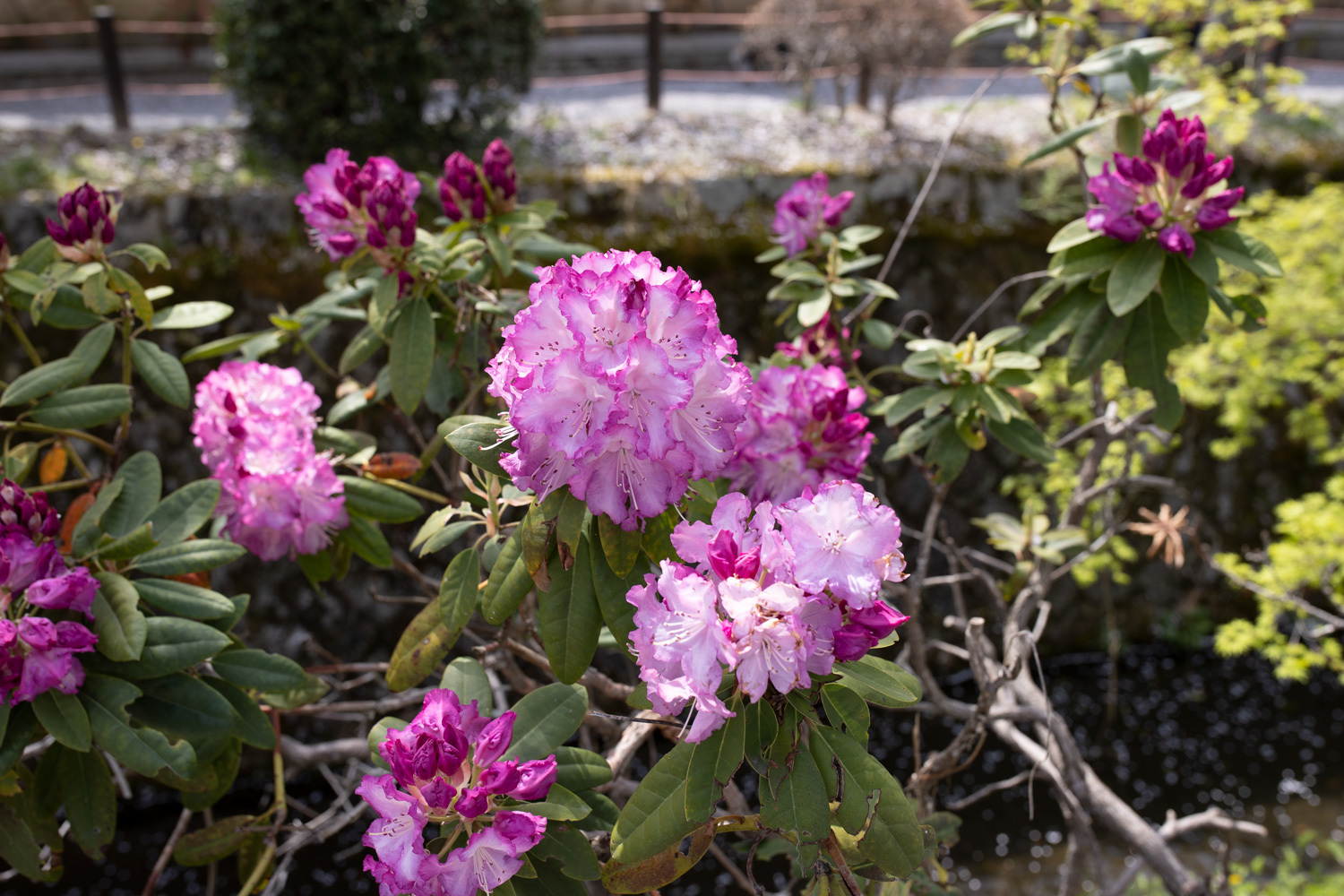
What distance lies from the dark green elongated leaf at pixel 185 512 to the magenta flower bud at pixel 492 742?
0.58 meters

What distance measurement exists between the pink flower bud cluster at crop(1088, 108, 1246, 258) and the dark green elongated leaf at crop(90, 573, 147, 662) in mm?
1390

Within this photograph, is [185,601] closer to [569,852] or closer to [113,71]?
[569,852]

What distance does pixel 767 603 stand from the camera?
74cm

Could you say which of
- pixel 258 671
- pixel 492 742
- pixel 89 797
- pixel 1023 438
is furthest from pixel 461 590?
pixel 1023 438

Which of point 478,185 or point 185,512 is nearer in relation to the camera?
point 185,512

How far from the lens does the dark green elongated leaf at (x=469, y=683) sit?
39.1 inches

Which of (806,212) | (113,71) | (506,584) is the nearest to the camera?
Answer: (506,584)

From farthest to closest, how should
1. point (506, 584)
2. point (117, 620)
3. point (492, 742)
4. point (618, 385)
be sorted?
point (117, 620), point (506, 584), point (492, 742), point (618, 385)

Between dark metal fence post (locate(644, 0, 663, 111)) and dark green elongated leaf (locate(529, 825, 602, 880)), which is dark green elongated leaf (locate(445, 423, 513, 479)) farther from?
dark metal fence post (locate(644, 0, 663, 111))

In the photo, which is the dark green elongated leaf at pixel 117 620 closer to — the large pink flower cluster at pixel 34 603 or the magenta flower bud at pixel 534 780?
the large pink flower cluster at pixel 34 603

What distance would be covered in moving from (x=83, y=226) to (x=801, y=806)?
125 centimetres

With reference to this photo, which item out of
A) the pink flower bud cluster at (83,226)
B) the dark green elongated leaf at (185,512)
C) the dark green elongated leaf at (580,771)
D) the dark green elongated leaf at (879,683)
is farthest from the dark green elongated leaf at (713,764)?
the pink flower bud cluster at (83,226)

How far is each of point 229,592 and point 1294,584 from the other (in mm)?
3728

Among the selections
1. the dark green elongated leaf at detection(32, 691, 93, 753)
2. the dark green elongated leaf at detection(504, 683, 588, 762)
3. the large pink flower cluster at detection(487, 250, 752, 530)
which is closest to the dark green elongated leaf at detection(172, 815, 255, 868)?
the dark green elongated leaf at detection(32, 691, 93, 753)
